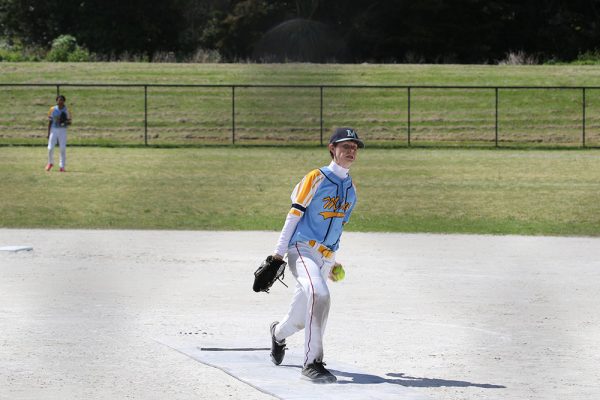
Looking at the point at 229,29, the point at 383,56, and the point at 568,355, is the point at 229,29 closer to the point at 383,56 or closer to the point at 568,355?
the point at 383,56

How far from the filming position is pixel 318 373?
8109mm

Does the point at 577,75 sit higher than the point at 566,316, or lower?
higher

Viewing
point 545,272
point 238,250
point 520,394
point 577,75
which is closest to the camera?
point 520,394

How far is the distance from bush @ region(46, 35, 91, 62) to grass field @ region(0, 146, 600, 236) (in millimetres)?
26895

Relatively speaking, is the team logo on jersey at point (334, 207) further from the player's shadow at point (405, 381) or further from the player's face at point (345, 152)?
the player's shadow at point (405, 381)

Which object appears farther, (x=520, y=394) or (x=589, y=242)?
(x=589, y=242)

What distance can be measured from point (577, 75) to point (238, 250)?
4082 centimetres

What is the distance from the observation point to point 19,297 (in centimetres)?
1203

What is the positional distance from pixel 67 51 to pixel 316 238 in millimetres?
60560

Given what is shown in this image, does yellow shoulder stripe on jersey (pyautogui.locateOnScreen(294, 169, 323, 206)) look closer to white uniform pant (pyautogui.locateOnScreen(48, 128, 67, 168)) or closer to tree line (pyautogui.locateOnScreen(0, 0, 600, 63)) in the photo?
white uniform pant (pyautogui.locateOnScreen(48, 128, 67, 168))

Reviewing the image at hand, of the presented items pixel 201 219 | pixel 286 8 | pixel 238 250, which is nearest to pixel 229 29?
pixel 286 8

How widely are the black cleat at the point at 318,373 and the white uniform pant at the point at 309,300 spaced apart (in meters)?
0.04

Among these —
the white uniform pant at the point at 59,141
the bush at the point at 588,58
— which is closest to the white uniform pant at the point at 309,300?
the white uniform pant at the point at 59,141

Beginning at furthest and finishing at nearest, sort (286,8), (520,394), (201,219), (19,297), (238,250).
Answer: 1. (286,8)
2. (201,219)
3. (238,250)
4. (19,297)
5. (520,394)
